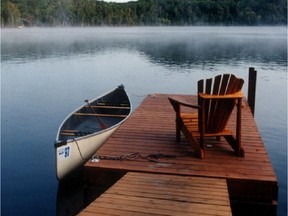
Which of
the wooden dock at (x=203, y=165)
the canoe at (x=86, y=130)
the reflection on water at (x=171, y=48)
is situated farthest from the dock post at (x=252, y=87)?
the reflection on water at (x=171, y=48)

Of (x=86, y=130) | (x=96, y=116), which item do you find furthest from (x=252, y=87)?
(x=86, y=130)

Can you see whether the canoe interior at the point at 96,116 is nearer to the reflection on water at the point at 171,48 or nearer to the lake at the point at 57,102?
the lake at the point at 57,102

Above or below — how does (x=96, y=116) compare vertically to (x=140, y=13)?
below

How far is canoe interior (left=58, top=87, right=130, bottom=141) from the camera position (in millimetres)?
8898

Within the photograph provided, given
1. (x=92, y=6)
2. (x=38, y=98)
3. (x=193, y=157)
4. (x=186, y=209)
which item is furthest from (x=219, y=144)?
(x=92, y=6)

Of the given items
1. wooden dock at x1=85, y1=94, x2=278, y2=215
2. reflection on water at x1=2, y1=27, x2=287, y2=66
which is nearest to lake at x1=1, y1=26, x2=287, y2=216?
wooden dock at x1=85, y1=94, x2=278, y2=215

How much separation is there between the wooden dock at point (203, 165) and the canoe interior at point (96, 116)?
4.81 ft

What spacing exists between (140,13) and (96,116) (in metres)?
150

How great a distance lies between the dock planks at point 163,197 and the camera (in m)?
4.45

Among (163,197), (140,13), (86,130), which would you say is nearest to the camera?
(163,197)

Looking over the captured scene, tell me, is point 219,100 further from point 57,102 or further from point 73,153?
point 57,102

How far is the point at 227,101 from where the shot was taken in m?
6.38

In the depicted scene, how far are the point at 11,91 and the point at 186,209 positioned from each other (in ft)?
62.8

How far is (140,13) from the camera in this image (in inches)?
6117
